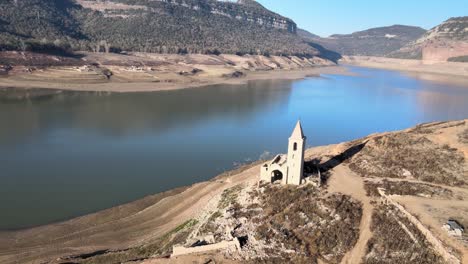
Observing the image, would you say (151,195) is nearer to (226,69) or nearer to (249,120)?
(249,120)

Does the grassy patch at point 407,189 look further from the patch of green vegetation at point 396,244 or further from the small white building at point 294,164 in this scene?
the small white building at point 294,164

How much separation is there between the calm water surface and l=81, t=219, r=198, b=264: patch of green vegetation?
12.8m

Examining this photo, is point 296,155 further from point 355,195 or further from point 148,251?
point 148,251

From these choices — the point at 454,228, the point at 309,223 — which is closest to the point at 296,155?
the point at 309,223

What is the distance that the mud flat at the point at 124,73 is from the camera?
11038 centimetres

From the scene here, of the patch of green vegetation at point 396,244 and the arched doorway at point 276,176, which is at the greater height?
the arched doorway at point 276,176

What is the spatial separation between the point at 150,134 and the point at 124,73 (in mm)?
63395

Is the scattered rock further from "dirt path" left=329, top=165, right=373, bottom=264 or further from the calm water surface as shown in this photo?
"dirt path" left=329, top=165, right=373, bottom=264

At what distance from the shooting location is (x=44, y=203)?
136 ft

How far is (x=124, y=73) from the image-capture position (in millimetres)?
126875

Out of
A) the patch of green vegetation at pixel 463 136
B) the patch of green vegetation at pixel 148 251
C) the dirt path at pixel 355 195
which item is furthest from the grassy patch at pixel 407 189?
the patch of green vegetation at pixel 148 251

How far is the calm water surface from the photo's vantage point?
44688 millimetres

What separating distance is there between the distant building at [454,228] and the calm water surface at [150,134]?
30209mm

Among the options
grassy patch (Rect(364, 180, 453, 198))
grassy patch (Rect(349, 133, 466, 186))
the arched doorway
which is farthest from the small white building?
grassy patch (Rect(349, 133, 466, 186))
